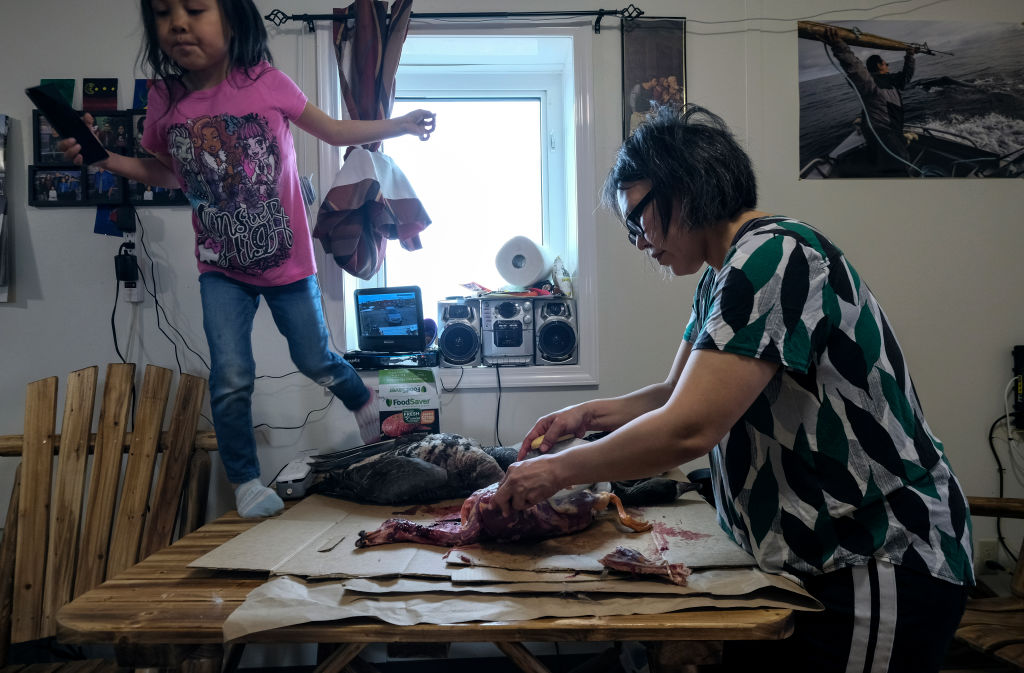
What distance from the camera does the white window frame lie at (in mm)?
2178

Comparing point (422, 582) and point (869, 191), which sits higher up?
point (869, 191)

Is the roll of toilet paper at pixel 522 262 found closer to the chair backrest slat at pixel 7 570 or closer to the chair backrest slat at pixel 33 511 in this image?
the chair backrest slat at pixel 33 511

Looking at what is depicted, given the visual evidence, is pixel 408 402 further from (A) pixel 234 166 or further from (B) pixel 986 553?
(B) pixel 986 553

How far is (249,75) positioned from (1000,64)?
2.59 m

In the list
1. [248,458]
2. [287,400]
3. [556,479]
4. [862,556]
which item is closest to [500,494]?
[556,479]

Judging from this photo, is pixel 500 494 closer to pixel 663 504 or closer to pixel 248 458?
pixel 663 504

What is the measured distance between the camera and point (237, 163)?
5.31ft

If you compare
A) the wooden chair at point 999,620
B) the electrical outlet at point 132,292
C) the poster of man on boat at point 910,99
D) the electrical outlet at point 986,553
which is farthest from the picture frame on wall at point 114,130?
the electrical outlet at point 986,553

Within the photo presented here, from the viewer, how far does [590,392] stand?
222 centimetres

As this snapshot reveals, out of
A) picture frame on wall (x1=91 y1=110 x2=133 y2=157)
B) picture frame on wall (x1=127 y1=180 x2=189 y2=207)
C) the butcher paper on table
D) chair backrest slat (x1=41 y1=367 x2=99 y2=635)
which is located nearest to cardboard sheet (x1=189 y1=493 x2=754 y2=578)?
the butcher paper on table

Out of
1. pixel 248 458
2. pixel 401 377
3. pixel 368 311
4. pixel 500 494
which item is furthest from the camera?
pixel 368 311

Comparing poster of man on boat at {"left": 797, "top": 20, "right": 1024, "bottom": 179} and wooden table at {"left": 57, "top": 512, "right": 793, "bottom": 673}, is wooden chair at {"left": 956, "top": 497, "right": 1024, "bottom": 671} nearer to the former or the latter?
wooden table at {"left": 57, "top": 512, "right": 793, "bottom": 673}

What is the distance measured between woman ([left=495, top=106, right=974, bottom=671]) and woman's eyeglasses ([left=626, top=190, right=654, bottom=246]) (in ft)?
0.60

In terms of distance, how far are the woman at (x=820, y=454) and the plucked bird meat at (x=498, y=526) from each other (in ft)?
0.60
